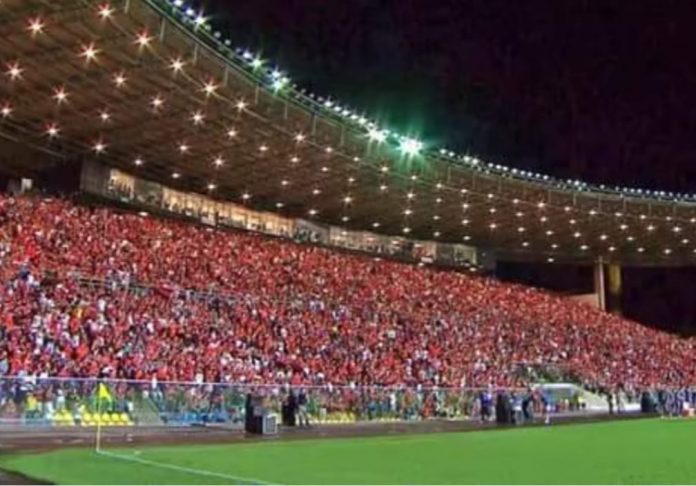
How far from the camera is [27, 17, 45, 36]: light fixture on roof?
28.1 meters

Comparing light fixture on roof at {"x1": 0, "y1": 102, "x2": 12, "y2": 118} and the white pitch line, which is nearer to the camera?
the white pitch line

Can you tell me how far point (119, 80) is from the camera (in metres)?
33.7

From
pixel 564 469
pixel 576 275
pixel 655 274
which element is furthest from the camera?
pixel 655 274

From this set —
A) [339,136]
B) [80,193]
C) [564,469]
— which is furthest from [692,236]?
[564,469]

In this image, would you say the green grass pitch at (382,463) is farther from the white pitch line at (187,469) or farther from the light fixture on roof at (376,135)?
the light fixture on roof at (376,135)

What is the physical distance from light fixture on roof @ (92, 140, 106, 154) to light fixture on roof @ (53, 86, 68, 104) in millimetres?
5710

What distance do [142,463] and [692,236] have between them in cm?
6054

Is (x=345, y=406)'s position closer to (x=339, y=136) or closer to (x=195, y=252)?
(x=195, y=252)

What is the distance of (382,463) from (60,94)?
1001 inches

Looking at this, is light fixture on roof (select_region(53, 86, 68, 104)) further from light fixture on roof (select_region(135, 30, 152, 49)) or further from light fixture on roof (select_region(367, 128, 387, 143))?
light fixture on roof (select_region(367, 128, 387, 143))

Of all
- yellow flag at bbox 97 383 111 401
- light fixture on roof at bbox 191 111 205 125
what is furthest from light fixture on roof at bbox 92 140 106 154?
yellow flag at bbox 97 383 111 401

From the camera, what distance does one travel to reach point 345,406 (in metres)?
29.5

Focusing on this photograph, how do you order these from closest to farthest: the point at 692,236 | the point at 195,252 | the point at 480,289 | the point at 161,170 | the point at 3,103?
the point at 3,103
the point at 195,252
the point at 161,170
the point at 480,289
the point at 692,236

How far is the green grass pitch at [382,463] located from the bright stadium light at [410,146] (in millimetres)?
25516
